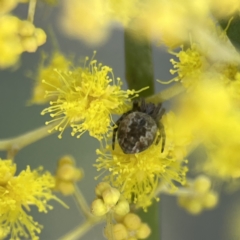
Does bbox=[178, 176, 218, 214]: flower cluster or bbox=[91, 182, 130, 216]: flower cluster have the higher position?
bbox=[91, 182, 130, 216]: flower cluster

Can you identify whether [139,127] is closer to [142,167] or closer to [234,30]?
[142,167]

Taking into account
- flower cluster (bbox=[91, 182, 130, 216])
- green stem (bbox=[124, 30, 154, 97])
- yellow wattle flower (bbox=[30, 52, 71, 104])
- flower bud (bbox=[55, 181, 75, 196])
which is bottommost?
flower cluster (bbox=[91, 182, 130, 216])

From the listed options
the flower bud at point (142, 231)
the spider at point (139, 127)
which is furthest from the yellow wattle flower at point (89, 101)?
the flower bud at point (142, 231)

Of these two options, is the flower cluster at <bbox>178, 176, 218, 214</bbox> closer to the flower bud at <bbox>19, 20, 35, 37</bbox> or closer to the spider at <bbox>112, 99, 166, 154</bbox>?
the spider at <bbox>112, 99, 166, 154</bbox>

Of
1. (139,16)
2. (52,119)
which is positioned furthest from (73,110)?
(139,16)

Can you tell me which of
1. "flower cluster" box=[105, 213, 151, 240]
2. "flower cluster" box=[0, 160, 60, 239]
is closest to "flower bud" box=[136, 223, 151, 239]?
"flower cluster" box=[105, 213, 151, 240]

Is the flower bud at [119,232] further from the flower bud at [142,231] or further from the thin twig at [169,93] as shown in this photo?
the thin twig at [169,93]

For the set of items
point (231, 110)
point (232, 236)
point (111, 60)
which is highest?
point (111, 60)

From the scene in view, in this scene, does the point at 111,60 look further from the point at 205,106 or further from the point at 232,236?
the point at 232,236
